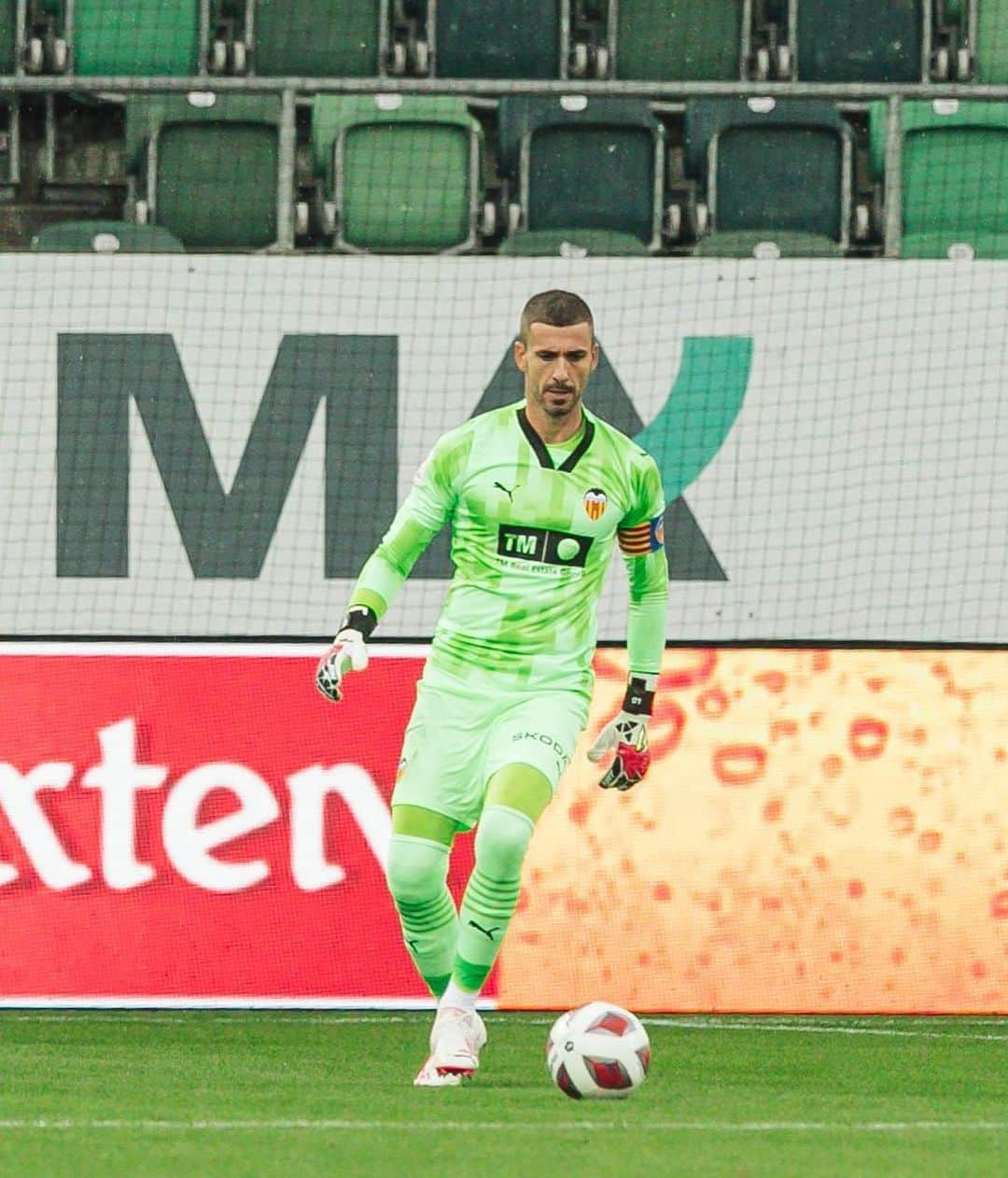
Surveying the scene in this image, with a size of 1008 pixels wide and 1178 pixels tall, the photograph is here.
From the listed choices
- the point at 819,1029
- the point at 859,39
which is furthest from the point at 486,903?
the point at 859,39

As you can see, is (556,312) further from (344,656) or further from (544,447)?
(344,656)

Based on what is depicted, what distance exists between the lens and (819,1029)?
351 inches

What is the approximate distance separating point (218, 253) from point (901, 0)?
14.1 ft

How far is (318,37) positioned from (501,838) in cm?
737

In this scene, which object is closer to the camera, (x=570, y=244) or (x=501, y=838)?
(x=501, y=838)

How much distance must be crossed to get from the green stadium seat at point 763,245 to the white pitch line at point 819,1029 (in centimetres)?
388

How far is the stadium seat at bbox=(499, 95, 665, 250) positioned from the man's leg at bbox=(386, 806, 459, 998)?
19.4ft

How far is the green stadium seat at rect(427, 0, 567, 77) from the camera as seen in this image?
12820mm

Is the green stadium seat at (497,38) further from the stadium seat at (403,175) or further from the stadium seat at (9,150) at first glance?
the stadium seat at (9,150)

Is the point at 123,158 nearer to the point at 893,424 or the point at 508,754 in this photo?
the point at 893,424

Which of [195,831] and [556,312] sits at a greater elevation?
[556,312]

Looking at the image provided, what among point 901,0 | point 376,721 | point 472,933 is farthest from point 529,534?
point 901,0

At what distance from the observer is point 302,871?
30.5ft

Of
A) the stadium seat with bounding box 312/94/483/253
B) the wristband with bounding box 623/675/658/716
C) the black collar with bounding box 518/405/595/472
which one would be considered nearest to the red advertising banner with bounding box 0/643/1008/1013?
the wristband with bounding box 623/675/658/716
